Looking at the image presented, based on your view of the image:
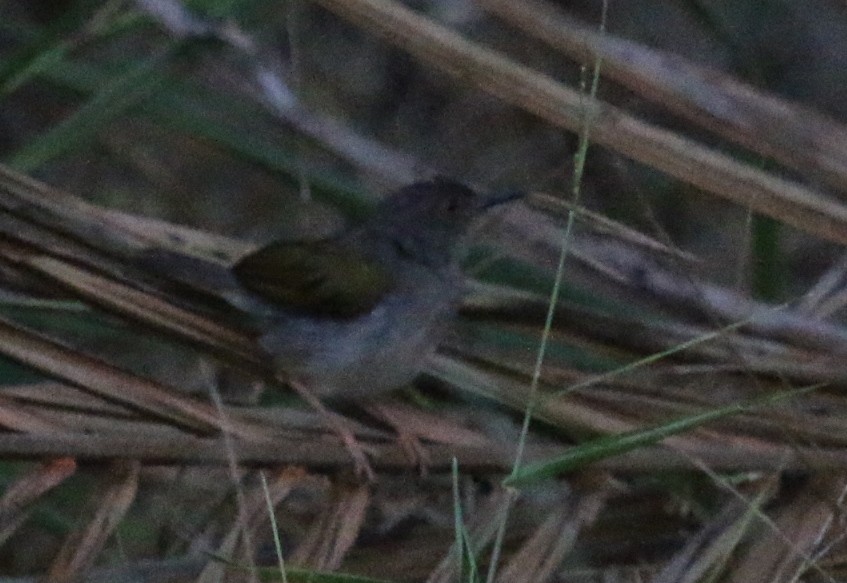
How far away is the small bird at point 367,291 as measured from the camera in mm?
3113

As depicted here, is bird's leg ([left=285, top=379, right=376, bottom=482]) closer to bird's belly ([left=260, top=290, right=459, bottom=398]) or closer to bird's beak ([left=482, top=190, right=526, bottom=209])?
bird's belly ([left=260, top=290, right=459, bottom=398])

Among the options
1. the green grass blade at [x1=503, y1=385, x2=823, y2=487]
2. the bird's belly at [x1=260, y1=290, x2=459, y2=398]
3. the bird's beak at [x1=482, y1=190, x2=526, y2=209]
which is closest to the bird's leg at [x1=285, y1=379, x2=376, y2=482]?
the bird's belly at [x1=260, y1=290, x2=459, y2=398]

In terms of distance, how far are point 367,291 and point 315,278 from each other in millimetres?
152

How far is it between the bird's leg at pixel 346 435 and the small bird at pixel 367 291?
16 cm

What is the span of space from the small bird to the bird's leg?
0.54 ft

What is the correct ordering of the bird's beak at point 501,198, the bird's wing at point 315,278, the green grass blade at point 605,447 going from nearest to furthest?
1. the green grass blade at point 605,447
2. the bird's wing at point 315,278
3. the bird's beak at point 501,198

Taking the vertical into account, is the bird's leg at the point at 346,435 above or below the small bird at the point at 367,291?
below

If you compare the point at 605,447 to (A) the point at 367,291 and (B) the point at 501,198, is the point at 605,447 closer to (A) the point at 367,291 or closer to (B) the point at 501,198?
(A) the point at 367,291

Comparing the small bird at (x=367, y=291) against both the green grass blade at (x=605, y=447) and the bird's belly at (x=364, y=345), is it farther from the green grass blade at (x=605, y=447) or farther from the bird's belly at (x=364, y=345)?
the green grass blade at (x=605, y=447)

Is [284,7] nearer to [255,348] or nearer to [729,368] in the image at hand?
[255,348]

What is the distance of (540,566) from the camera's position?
97.5 inches

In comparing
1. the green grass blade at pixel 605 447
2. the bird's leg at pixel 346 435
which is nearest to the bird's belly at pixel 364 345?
the bird's leg at pixel 346 435

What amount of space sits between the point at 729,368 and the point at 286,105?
919 millimetres

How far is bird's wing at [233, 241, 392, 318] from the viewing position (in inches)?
126
